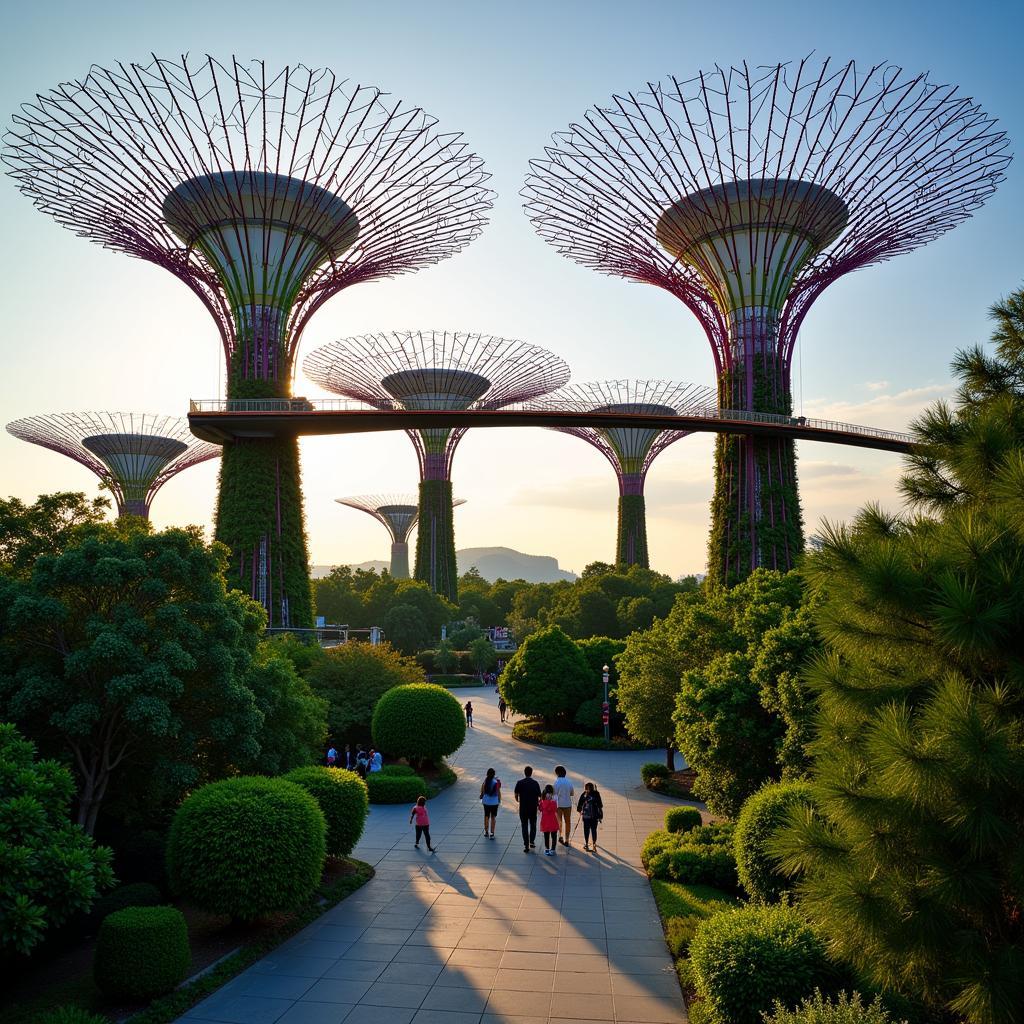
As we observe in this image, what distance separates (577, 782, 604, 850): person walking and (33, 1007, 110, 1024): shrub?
9.03 metres

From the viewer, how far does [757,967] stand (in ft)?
24.6

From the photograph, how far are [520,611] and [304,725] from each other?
49719 millimetres

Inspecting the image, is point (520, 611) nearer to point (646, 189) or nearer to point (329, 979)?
point (646, 189)

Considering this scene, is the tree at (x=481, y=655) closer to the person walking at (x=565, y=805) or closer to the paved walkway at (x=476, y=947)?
the paved walkway at (x=476, y=947)

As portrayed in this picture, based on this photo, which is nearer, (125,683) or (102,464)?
(125,683)

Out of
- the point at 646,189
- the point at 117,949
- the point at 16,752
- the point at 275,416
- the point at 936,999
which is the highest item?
the point at 646,189

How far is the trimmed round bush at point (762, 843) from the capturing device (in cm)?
994

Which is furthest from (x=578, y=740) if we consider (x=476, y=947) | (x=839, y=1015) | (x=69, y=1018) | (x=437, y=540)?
(x=437, y=540)

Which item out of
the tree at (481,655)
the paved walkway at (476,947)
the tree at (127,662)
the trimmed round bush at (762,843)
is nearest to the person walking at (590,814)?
the paved walkway at (476,947)

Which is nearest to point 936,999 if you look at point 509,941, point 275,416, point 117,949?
point 509,941

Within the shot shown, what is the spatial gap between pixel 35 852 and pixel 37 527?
8300 mm

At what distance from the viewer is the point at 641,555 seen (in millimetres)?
65188

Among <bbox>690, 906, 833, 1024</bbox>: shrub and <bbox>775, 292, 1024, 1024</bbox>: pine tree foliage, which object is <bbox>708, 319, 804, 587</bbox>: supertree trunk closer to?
<bbox>690, 906, 833, 1024</bbox>: shrub

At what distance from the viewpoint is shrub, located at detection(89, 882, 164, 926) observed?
36.7 feet
